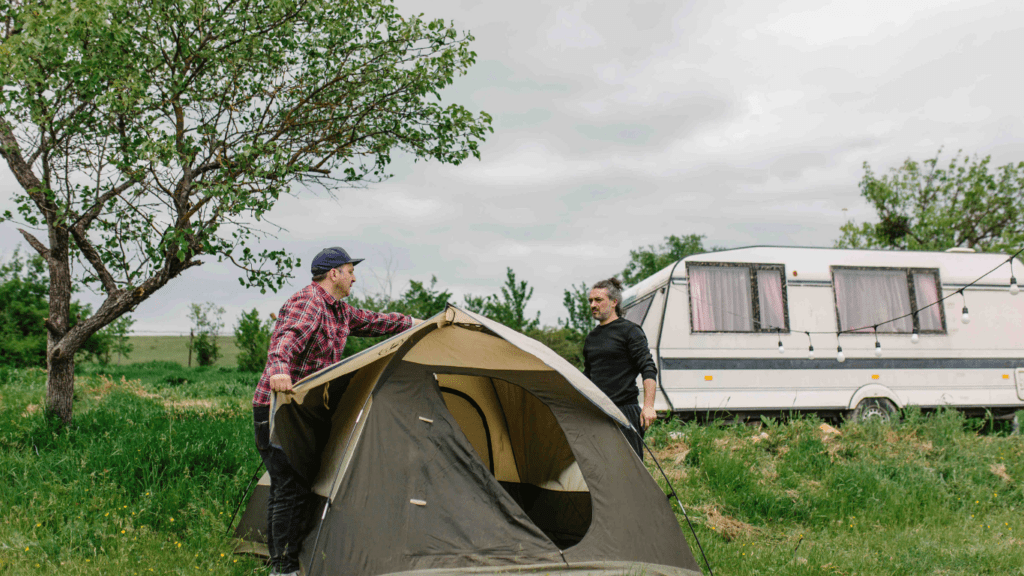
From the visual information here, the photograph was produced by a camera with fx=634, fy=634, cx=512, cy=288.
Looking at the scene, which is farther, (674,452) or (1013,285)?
(1013,285)

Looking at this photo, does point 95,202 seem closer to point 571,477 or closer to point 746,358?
point 571,477

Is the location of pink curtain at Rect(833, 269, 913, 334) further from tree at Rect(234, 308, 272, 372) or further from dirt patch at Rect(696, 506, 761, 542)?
tree at Rect(234, 308, 272, 372)

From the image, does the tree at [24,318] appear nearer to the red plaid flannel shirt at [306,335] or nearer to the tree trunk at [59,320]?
the tree trunk at [59,320]

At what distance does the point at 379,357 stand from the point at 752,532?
128 inches

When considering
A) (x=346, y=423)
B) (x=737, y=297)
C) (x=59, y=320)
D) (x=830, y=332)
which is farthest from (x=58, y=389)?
(x=830, y=332)

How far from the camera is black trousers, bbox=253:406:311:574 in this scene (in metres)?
3.51

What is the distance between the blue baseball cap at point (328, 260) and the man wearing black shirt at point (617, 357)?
175 cm

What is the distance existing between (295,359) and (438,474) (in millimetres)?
1085

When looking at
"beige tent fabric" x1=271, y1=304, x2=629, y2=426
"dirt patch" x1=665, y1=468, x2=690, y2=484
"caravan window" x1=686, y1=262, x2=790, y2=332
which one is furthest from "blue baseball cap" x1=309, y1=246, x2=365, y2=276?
"caravan window" x1=686, y1=262, x2=790, y2=332

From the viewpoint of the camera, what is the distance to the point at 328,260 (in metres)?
3.85

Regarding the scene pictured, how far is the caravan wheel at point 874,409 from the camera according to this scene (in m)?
8.15

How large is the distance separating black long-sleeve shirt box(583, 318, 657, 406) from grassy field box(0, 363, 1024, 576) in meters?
1.23

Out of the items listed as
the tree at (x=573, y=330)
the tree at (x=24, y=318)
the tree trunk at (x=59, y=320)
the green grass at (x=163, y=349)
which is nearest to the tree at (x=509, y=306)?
the tree at (x=573, y=330)

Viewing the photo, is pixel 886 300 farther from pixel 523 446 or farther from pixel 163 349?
pixel 163 349
